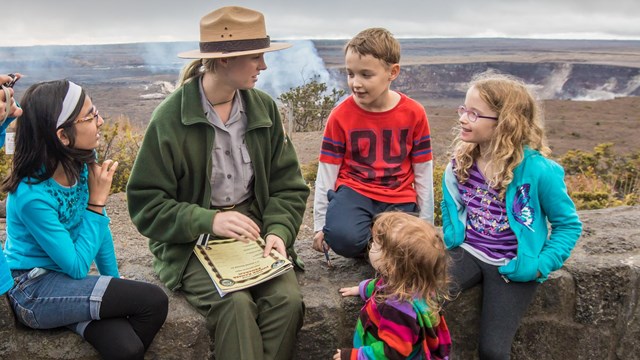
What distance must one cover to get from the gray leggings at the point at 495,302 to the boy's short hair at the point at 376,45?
96cm

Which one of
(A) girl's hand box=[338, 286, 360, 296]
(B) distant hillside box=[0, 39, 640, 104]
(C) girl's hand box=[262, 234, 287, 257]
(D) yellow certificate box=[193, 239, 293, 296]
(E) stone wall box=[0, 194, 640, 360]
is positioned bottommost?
(B) distant hillside box=[0, 39, 640, 104]

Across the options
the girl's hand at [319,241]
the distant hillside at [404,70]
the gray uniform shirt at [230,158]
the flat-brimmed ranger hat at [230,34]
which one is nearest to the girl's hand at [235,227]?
the gray uniform shirt at [230,158]

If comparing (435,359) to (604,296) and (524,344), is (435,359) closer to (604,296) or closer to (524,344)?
(524,344)

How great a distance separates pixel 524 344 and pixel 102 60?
55275 mm

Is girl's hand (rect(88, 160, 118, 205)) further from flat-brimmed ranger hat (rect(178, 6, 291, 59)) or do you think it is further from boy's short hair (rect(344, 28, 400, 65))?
boy's short hair (rect(344, 28, 400, 65))

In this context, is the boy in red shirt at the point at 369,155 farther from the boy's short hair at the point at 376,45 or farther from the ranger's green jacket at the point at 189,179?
the ranger's green jacket at the point at 189,179

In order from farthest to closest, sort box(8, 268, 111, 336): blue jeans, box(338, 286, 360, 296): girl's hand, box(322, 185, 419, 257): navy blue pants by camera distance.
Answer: box(322, 185, 419, 257): navy blue pants → box(338, 286, 360, 296): girl's hand → box(8, 268, 111, 336): blue jeans

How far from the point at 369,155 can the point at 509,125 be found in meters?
0.68

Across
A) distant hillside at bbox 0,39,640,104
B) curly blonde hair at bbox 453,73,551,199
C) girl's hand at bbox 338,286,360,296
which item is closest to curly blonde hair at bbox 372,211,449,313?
girl's hand at bbox 338,286,360,296

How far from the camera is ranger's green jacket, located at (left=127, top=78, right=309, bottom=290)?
252 cm

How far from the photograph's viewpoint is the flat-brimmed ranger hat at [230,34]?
262 cm

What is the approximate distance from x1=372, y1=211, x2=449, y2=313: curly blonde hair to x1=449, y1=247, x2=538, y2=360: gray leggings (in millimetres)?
505

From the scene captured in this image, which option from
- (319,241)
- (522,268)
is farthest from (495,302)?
(319,241)

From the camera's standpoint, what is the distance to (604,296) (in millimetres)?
2914
